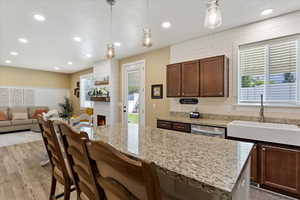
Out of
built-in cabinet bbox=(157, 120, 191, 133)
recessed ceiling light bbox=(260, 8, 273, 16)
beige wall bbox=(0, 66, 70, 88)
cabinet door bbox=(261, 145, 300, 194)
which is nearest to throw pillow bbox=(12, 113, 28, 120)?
beige wall bbox=(0, 66, 70, 88)

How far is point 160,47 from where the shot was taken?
13.6 ft

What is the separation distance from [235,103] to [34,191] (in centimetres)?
366

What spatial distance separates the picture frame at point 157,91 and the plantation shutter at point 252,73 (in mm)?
1880

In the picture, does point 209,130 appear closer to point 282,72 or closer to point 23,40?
point 282,72

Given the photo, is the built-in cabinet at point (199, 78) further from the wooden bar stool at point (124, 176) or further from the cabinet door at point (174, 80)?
the wooden bar stool at point (124, 176)

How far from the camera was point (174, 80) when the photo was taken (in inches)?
139

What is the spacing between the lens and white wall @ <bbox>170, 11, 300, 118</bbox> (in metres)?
2.52

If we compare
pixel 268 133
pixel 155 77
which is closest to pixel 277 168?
pixel 268 133

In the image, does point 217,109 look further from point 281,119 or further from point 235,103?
point 281,119

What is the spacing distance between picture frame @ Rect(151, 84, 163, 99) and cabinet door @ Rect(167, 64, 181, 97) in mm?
504

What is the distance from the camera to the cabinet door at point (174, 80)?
346 centimetres

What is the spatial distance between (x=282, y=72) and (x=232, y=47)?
37.3 inches

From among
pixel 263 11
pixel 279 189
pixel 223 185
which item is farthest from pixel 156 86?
pixel 223 185

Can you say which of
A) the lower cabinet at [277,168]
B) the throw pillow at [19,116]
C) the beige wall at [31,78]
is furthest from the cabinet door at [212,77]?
the beige wall at [31,78]
